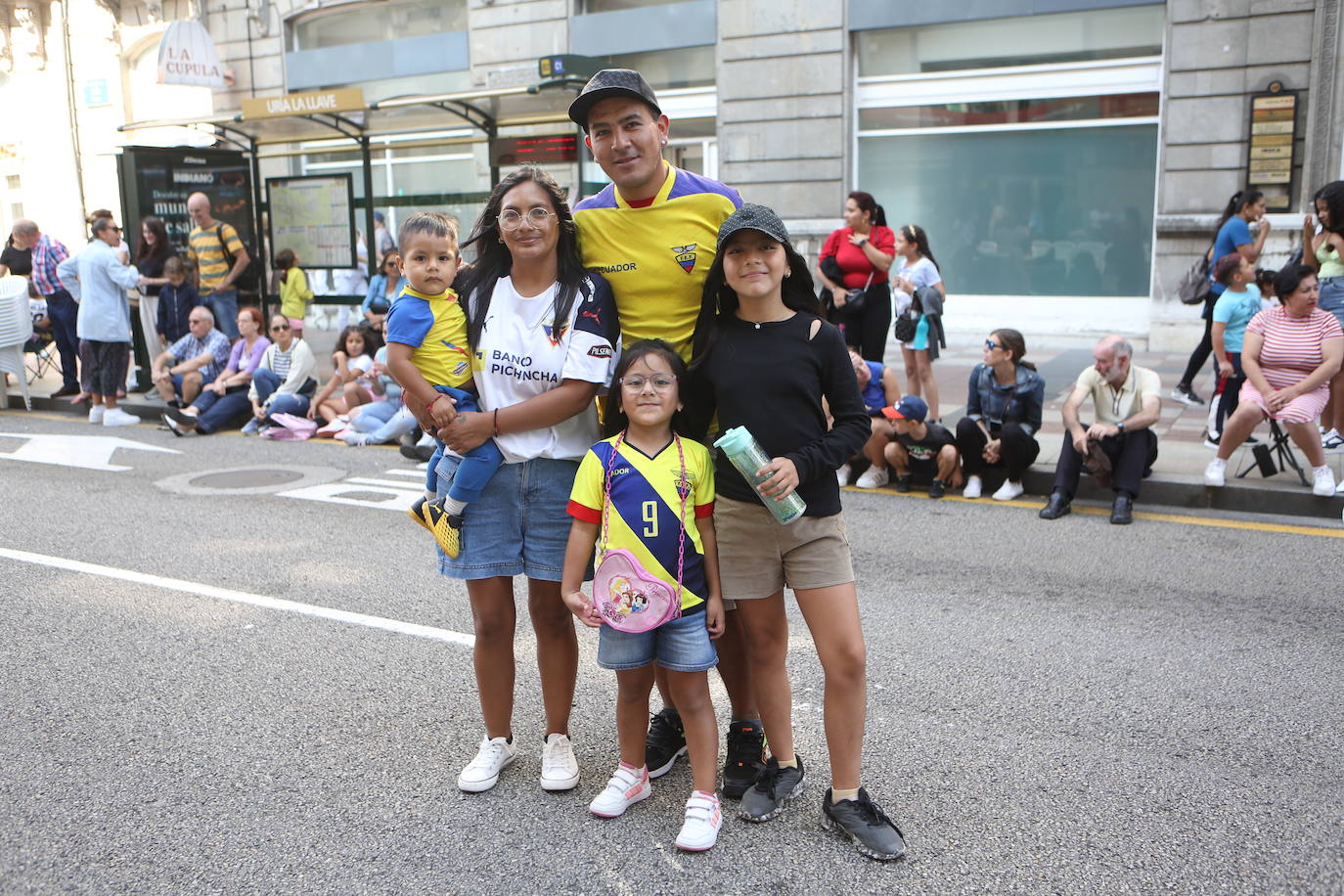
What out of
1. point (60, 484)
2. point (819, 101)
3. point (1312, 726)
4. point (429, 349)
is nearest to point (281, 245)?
point (60, 484)

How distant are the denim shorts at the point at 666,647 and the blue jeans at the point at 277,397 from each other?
28.9 ft

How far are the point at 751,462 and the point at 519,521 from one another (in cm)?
84

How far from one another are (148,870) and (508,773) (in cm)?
111

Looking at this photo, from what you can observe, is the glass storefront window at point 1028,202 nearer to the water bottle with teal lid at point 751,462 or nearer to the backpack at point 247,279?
the backpack at point 247,279

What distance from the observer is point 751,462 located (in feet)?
10.4

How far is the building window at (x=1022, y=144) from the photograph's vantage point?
48.6ft

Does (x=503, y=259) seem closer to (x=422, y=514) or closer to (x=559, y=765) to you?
(x=422, y=514)

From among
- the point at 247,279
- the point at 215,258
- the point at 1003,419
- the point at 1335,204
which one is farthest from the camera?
the point at 247,279

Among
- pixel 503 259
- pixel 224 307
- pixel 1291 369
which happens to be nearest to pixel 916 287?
pixel 1291 369

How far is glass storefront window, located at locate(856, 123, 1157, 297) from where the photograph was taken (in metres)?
15.0

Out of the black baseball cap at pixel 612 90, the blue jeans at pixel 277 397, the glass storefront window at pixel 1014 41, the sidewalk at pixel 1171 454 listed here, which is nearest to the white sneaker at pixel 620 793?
the black baseball cap at pixel 612 90

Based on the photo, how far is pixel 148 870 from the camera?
11.0 ft

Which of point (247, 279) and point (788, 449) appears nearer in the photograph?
point (788, 449)

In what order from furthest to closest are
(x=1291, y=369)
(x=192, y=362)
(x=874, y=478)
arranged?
(x=192, y=362)
(x=874, y=478)
(x=1291, y=369)
